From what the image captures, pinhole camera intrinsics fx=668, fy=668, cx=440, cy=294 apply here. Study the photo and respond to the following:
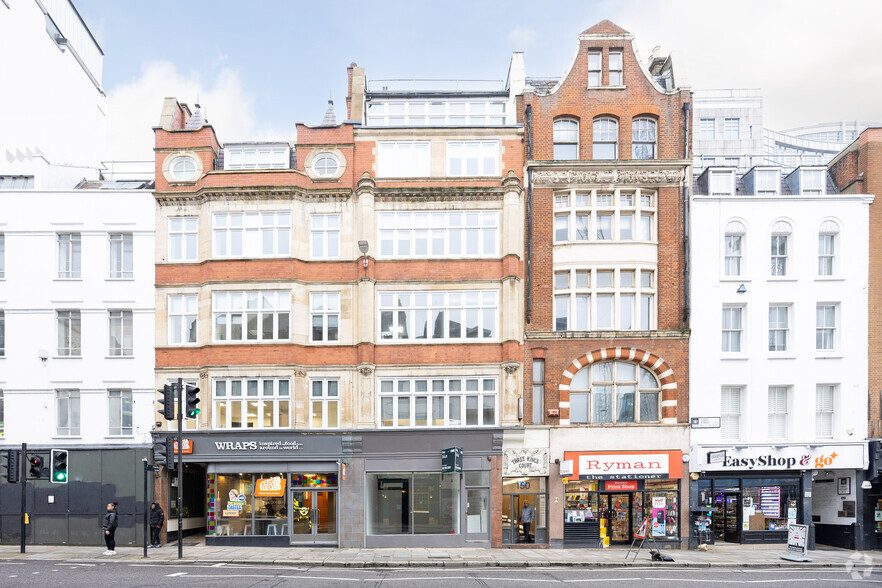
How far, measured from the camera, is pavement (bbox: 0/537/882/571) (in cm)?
2042

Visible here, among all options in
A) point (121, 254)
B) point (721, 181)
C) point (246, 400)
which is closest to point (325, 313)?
point (246, 400)

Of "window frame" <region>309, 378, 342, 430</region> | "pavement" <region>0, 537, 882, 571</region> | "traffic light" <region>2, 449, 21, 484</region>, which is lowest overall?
"pavement" <region>0, 537, 882, 571</region>

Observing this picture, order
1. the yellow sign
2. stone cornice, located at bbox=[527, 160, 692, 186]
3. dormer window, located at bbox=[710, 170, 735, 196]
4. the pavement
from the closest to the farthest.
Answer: the pavement
the yellow sign
stone cornice, located at bbox=[527, 160, 692, 186]
dormer window, located at bbox=[710, 170, 735, 196]

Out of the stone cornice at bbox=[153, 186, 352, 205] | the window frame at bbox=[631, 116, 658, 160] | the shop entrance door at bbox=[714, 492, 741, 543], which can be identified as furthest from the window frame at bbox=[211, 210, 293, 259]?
the shop entrance door at bbox=[714, 492, 741, 543]

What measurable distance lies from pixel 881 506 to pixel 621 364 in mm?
10859

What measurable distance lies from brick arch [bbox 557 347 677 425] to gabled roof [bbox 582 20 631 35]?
479 inches

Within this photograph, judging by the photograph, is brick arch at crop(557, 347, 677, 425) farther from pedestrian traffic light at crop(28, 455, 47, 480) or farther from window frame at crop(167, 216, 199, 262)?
pedestrian traffic light at crop(28, 455, 47, 480)

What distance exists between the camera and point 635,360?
2509cm

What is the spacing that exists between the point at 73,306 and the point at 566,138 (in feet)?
64.6

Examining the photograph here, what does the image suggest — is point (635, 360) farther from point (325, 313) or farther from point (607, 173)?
point (325, 313)

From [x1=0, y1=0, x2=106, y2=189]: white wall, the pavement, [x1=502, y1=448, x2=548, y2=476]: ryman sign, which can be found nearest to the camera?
the pavement

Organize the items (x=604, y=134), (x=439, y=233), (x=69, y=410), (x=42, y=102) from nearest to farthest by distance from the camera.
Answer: (x=69, y=410)
(x=439, y=233)
(x=604, y=134)
(x=42, y=102)

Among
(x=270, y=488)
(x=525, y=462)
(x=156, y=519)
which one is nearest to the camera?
(x=156, y=519)

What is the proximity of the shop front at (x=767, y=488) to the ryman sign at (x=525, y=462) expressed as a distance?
5512mm
